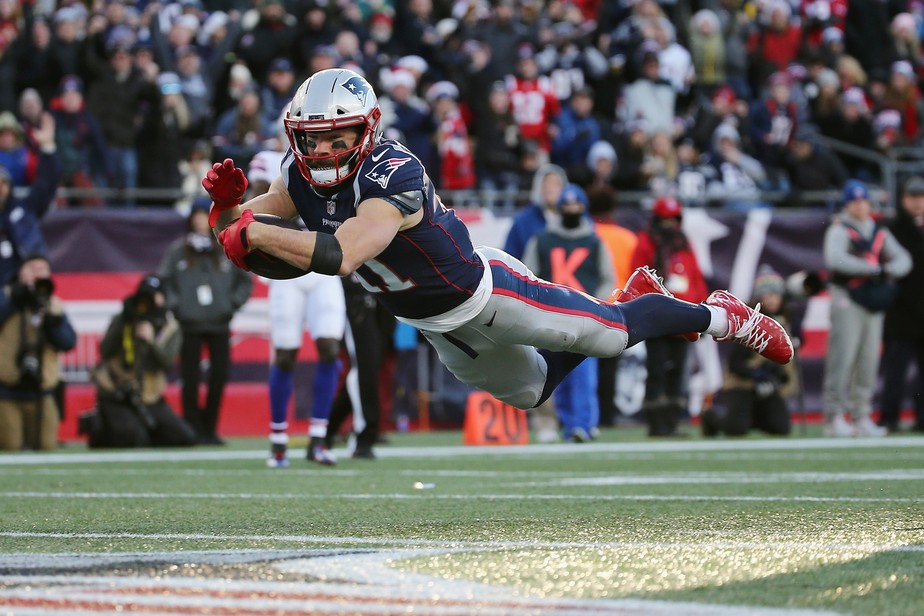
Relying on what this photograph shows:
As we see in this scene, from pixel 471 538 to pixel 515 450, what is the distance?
5.44 meters

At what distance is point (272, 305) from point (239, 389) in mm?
4320

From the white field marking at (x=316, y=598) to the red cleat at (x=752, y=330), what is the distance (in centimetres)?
275

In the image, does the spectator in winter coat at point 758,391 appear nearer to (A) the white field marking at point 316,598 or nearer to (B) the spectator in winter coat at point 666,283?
(B) the spectator in winter coat at point 666,283

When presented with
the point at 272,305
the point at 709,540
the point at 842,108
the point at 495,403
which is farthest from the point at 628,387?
the point at 709,540

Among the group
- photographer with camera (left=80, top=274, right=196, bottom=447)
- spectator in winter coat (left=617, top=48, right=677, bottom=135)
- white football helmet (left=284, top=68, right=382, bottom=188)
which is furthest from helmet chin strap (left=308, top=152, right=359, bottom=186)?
spectator in winter coat (left=617, top=48, right=677, bottom=135)

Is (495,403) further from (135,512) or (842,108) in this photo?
(842,108)

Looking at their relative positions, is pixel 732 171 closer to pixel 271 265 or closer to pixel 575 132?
pixel 575 132

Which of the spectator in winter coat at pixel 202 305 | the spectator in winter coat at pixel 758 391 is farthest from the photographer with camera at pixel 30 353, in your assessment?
the spectator in winter coat at pixel 758 391

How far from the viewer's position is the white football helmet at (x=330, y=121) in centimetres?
493

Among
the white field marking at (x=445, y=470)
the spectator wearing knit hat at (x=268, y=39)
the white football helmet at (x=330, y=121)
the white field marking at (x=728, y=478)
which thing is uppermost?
the spectator wearing knit hat at (x=268, y=39)

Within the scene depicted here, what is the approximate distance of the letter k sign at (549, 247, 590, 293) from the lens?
10906mm

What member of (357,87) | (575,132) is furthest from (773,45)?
(357,87)

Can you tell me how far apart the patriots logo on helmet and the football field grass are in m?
1.37

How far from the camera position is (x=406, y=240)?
5.05m
